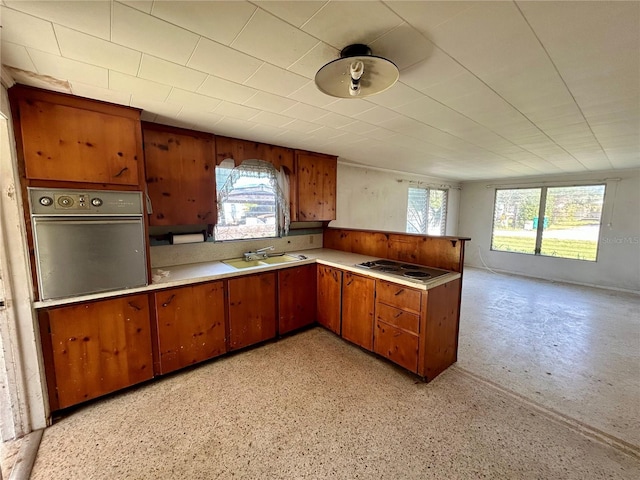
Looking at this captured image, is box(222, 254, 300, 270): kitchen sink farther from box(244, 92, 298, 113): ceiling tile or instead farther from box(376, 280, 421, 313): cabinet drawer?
box(244, 92, 298, 113): ceiling tile

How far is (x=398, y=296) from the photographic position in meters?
2.33

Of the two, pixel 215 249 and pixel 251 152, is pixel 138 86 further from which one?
pixel 215 249

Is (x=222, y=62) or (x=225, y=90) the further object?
(x=225, y=90)

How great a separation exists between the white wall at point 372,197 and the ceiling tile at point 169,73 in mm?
2956

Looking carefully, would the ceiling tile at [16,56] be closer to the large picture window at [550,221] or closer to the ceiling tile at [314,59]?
the ceiling tile at [314,59]

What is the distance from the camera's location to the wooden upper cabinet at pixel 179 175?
239 centimetres

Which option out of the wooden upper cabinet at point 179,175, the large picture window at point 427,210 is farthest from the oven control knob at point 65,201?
the large picture window at point 427,210

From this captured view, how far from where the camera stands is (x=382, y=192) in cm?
521

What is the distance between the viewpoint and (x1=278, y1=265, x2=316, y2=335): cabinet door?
2.93 metres

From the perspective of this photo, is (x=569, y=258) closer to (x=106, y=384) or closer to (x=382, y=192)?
(x=382, y=192)

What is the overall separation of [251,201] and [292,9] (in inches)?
95.3

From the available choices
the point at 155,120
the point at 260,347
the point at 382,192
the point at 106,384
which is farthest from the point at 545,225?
the point at 106,384

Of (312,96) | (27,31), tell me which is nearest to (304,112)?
(312,96)

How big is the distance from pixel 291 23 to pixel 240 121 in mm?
1377
